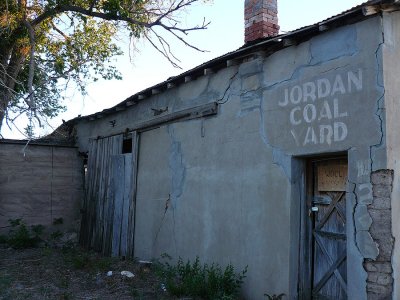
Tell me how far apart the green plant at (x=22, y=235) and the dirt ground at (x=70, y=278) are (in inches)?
21.1

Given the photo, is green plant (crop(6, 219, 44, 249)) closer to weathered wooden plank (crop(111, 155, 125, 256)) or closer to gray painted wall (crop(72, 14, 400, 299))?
weathered wooden plank (crop(111, 155, 125, 256))

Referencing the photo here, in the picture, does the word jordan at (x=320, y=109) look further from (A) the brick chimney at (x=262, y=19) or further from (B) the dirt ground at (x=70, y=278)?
(B) the dirt ground at (x=70, y=278)

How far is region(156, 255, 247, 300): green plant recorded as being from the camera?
5.91 metres

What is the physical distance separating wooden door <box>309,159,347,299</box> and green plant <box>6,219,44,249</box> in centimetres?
743

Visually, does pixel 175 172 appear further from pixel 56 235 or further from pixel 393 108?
pixel 56 235

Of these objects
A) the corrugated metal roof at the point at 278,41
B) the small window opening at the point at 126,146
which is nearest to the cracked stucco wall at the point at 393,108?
the corrugated metal roof at the point at 278,41

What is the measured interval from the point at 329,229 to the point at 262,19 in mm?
4330

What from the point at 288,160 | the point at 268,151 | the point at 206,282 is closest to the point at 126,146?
the point at 206,282

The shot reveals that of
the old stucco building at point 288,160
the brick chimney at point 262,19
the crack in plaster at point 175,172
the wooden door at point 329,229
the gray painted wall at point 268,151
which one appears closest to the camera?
the old stucco building at point 288,160

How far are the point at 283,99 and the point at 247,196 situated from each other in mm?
1518

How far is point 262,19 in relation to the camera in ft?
25.9

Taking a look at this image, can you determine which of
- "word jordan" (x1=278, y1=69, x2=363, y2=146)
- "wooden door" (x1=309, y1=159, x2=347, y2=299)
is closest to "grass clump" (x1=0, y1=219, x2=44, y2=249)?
"wooden door" (x1=309, y1=159, x2=347, y2=299)

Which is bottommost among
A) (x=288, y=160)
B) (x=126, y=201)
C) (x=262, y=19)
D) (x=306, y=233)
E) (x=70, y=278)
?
(x=70, y=278)

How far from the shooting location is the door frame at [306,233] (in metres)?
5.50
